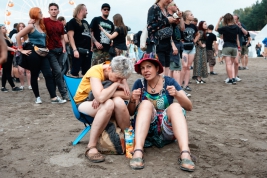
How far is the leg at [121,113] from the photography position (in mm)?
3035

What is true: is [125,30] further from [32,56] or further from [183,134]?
[183,134]

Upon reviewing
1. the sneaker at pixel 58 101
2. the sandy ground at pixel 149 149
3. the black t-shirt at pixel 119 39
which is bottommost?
the sandy ground at pixel 149 149

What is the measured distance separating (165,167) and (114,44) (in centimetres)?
407

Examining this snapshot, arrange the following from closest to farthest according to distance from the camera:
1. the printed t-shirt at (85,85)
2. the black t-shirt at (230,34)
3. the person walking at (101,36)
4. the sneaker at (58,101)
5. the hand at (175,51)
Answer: the printed t-shirt at (85,85) < the hand at (175,51) < the sneaker at (58,101) < the person walking at (101,36) < the black t-shirt at (230,34)

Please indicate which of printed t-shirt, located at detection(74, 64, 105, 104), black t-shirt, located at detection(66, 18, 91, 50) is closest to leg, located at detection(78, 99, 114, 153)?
printed t-shirt, located at detection(74, 64, 105, 104)

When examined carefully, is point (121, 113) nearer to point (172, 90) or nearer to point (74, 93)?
point (172, 90)

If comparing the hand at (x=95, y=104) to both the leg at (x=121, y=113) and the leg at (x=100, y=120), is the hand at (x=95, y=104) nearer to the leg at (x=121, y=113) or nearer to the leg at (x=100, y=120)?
the leg at (x=100, y=120)

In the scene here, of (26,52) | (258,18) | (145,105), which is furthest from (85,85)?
(258,18)

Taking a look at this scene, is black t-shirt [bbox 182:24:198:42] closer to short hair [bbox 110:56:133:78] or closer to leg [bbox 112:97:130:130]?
short hair [bbox 110:56:133:78]

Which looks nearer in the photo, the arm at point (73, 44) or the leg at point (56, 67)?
the leg at point (56, 67)

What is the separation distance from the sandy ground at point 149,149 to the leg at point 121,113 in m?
0.33

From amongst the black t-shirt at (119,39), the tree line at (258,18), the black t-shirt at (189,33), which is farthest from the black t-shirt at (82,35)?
the tree line at (258,18)

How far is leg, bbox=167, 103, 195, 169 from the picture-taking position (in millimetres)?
2814

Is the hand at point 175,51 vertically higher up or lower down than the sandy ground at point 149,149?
higher up
